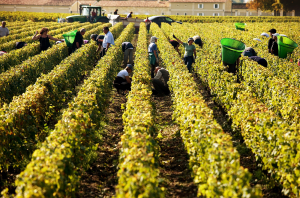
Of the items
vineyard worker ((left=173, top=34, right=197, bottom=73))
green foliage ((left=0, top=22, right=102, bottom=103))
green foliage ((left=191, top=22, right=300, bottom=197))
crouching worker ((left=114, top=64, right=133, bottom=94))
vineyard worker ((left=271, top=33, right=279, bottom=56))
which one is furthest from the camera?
vineyard worker ((left=271, top=33, right=279, bottom=56))

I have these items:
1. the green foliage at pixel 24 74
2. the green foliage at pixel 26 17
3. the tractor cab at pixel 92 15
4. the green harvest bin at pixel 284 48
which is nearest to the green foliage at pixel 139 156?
the green foliage at pixel 24 74

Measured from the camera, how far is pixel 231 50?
1148 cm

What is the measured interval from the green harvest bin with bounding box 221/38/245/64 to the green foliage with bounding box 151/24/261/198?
4.10m

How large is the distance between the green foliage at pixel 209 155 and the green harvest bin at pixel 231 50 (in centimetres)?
410

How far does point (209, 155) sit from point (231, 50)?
7.48 meters

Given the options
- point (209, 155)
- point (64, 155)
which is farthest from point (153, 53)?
point (64, 155)

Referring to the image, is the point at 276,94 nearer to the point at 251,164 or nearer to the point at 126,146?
the point at 251,164

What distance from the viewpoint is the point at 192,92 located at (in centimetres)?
781

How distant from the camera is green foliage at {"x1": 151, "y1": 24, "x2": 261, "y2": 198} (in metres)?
4.03

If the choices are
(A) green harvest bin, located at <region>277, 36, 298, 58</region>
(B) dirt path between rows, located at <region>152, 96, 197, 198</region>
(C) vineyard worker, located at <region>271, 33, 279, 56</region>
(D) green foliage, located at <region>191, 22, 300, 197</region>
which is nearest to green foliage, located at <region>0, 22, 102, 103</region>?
(B) dirt path between rows, located at <region>152, 96, 197, 198</region>

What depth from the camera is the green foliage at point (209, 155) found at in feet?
13.2

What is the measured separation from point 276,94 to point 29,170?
6.52 m

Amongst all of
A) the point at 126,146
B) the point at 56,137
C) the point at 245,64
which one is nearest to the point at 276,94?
the point at 245,64

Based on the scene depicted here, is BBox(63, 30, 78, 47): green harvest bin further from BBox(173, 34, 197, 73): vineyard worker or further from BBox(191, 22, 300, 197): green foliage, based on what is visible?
BBox(191, 22, 300, 197): green foliage
